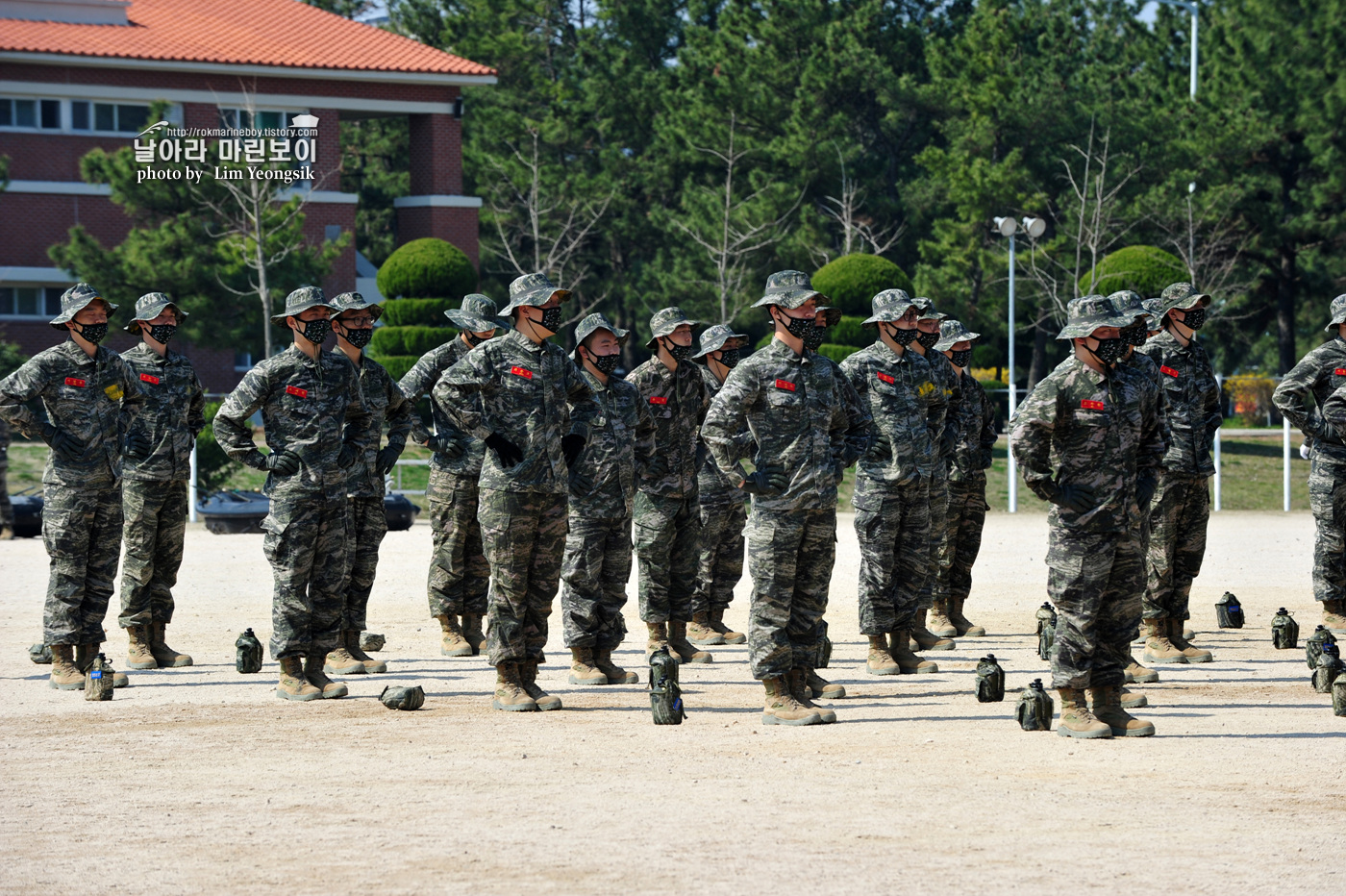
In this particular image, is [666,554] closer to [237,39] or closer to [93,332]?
[93,332]

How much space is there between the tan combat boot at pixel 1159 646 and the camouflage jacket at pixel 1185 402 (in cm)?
111

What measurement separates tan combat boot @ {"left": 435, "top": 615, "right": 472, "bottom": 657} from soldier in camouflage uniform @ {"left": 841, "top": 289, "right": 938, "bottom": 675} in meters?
3.03

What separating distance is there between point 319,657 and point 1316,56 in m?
38.0

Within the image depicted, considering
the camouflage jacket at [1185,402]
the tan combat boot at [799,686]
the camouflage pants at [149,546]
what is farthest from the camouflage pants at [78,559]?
the camouflage jacket at [1185,402]

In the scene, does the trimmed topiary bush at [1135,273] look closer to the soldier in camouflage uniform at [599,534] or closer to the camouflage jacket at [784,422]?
Answer: the soldier in camouflage uniform at [599,534]

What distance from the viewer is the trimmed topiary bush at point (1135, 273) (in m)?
32.2

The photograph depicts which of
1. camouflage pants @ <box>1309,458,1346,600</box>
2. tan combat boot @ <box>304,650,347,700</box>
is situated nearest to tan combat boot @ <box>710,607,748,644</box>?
tan combat boot @ <box>304,650,347,700</box>

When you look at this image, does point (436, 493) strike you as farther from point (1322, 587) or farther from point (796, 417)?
point (1322, 587)

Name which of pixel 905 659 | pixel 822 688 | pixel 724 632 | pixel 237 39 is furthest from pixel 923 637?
pixel 237 39

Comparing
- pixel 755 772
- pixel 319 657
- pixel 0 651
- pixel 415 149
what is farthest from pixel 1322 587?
pixel 415 149

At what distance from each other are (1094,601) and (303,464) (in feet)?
15.2

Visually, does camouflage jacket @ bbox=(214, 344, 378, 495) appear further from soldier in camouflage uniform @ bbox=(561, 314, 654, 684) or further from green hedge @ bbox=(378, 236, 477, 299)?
green hedge @ bbox=(378, 236, 477, 299)

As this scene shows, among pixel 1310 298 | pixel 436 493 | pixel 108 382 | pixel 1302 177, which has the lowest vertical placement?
pixel 436 493

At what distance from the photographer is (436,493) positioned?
12.0 m
